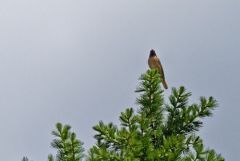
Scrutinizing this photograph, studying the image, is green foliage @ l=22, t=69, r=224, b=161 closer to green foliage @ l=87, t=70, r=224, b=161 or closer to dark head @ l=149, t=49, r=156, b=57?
green foliage @ l=87, t=70, r=224, b=161

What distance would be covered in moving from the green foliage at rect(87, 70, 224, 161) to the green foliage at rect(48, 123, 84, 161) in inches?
7.1

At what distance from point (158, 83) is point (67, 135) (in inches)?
62.0

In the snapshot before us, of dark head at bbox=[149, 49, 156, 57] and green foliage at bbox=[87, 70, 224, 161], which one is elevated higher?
dark head at bbox=[149, 49, 156, 57]

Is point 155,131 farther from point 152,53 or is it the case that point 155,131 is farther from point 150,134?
point 152,53

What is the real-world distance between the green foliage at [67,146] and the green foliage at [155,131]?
180mm

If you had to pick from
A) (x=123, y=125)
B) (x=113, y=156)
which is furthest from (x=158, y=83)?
(x=113, y=156)

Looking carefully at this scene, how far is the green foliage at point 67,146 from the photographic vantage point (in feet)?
20.5

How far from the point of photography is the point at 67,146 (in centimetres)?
626

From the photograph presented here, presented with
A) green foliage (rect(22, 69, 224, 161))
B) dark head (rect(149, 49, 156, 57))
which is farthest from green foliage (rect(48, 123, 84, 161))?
dark head (rect(149, 49, 156, 57))

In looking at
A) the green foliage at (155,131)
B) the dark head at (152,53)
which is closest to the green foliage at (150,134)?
the green foliage at (155,131)

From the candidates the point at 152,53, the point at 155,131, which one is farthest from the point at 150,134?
the point at 152,53

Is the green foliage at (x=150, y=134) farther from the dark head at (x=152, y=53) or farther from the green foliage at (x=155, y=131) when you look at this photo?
the dark head at (x=152, y=53)

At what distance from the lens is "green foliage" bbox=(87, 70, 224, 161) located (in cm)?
632

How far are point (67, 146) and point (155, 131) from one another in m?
1.39
